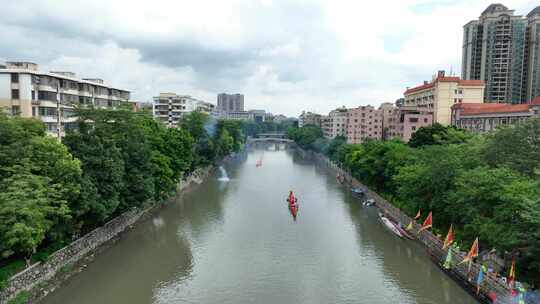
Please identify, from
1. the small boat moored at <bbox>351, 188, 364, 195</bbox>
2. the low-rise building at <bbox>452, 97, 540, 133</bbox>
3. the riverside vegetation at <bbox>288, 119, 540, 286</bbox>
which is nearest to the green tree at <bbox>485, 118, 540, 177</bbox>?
the riverside vegetation at <bbox>288, 119, 540, 286</bbox>

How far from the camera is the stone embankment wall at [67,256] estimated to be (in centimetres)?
1309

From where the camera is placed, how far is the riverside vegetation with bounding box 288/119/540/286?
521 inches

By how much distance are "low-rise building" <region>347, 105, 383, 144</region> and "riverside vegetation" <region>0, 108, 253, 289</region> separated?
38734 mm

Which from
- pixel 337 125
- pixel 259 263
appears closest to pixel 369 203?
pixel 259 263

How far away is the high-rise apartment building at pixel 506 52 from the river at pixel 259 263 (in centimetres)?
4816

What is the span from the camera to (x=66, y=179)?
14.9 m

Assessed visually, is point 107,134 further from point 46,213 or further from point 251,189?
point 251,189

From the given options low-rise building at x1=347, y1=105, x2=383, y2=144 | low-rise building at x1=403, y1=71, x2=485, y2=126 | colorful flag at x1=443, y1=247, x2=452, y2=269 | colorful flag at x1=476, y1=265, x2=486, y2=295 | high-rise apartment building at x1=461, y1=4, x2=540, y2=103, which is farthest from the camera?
high-rise apartment building at x1=461, y1=4, x2=540, y2=103

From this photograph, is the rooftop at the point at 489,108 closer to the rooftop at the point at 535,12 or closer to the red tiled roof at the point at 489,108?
the red tiled roof at the point at 489,108

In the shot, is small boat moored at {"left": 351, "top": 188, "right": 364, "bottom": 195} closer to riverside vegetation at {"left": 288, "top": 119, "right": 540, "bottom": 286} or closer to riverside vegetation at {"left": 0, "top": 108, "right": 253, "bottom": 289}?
riverside vegetation at {"left": 288, "top": 119, "right": 540, "bottom": 286}

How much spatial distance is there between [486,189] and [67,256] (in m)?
17.1

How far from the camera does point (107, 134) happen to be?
20.1 metres

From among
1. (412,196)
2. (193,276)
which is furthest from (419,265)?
(193,276)

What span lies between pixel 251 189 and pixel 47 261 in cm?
2309
